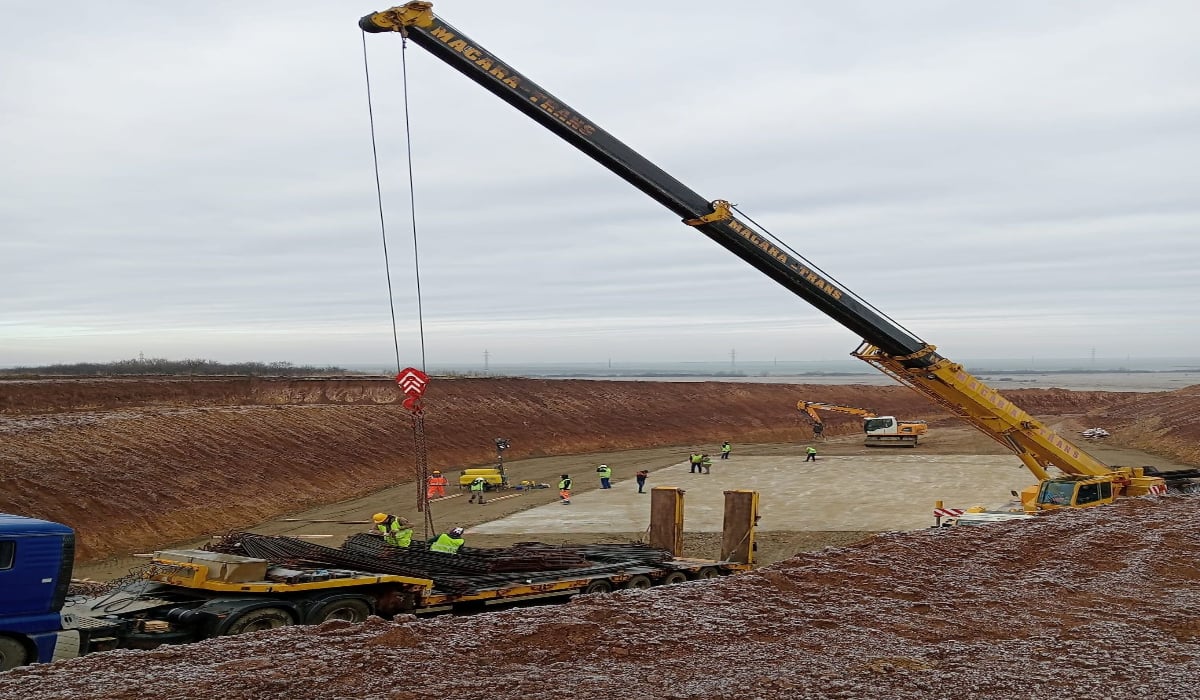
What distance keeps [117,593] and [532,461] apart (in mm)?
34175

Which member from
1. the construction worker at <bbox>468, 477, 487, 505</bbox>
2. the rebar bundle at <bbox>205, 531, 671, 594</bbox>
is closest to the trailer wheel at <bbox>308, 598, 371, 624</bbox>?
the rebar bundle at <bbox>205, 531, 671, 594</bbox>

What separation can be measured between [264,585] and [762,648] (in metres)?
6.41

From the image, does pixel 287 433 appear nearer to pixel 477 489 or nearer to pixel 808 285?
pixel 477 489

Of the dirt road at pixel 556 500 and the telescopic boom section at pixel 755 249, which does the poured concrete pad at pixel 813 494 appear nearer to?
the dirt road at pixel 556 500

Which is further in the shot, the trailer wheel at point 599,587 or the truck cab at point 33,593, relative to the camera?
the trailer wheel at point 599,587

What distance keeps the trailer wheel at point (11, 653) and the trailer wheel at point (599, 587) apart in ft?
23.2

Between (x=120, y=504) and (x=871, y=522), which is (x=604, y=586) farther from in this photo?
(x=120, y=504)

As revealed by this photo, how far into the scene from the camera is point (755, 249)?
17328 millimetres

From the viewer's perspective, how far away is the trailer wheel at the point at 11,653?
382 inches

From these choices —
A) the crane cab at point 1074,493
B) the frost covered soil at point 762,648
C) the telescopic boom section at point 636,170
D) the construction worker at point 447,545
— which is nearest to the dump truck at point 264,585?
the construction worker at point 447,545

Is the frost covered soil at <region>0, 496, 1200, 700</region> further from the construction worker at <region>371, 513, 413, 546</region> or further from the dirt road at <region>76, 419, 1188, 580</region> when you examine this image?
the dirt road at <region>76, 419, 1188, 580</region>

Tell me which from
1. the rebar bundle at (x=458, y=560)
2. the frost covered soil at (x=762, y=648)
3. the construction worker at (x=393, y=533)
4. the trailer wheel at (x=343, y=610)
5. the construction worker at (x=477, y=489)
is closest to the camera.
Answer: the frost covered soil at (x=762, y=648)

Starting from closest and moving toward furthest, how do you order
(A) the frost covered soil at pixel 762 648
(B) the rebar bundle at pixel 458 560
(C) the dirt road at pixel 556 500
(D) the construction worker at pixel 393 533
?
(A) the frost covered soil at pixel 762 648
(B) the rebar bundle at pixel 458 560
(D) the construction worker at pixel 393 533
(C) the dirt road at pixel 556 500

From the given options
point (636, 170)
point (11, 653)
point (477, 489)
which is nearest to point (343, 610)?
point (11, 653)
